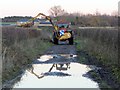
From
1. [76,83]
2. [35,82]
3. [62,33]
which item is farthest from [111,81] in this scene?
[62,33]

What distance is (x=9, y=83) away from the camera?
36.2ft

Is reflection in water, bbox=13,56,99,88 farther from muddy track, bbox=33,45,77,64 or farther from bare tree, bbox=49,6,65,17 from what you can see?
bare tree, bbox=49,6,65,17

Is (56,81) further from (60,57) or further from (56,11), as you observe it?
(56,11)

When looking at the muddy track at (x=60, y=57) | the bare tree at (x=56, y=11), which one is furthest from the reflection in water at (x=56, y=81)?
the bare tree at (x=56, y=11)

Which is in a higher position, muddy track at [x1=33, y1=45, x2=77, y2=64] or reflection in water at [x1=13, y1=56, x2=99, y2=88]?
reflection in water at [x1=13, y1=56, x2=99, y2=88]

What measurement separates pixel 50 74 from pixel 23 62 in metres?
4.26

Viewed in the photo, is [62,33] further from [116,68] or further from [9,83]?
[9,83]

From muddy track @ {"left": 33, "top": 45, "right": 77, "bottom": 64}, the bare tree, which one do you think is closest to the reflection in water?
muddy track @ {"left": 33, "top": 45, "right": 77, "bottom": 64}

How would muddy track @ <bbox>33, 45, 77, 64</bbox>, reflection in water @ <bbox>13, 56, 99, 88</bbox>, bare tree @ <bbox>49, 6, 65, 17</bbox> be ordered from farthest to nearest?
bare tree @ <bbox>49, 6, 65, 17</bbox>
muddy track @ <bbox>33, 45, 77, 64</bbox>
reflection in water @ <bbox>13, 56, 99, 88</bbox>

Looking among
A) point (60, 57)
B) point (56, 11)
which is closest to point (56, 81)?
point (60, 57)

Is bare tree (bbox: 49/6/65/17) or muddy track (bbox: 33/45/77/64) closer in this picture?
muddy track (bbox: 33/45/77/64)

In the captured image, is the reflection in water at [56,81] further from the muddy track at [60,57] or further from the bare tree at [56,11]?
the bare tree at [56,11]

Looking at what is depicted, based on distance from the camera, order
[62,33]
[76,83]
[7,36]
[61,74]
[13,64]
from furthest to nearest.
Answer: [62,33] < [7,36] < [13,64] < [61,74] < [76,83]

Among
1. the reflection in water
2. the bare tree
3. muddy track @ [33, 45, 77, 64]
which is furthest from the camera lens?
the bare tree
